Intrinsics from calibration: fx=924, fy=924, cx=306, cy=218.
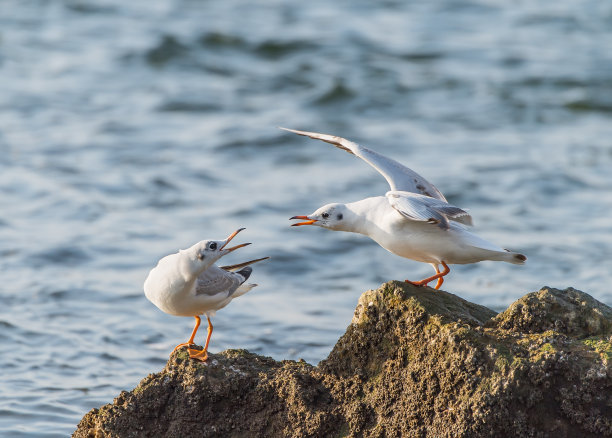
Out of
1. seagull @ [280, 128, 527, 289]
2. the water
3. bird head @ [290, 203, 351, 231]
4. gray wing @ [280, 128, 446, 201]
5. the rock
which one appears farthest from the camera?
the water

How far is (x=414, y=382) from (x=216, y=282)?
156cm

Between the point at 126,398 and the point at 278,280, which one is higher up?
the point at 126,398

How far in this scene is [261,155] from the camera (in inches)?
626

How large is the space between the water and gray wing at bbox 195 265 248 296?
6.61ft

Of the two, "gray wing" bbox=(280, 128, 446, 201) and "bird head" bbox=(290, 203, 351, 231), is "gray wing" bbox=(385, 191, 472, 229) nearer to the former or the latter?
"bird head" bbox=(290, 203, 351, 231)

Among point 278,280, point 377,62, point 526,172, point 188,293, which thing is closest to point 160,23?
point 377,62

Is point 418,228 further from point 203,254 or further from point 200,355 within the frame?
point 200,355

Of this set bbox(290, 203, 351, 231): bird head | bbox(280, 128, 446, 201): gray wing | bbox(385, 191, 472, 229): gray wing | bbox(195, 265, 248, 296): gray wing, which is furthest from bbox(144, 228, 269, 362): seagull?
bbox(280, 128, 446, 201): gray wing

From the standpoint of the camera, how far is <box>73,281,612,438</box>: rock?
484 cm

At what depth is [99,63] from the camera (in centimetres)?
2095

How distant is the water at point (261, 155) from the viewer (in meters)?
9.38

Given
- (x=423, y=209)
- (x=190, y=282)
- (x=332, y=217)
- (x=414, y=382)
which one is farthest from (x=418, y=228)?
(x=190, y=282)

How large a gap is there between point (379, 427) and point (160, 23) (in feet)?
64.1

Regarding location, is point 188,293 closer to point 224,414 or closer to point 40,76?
point 224,414
